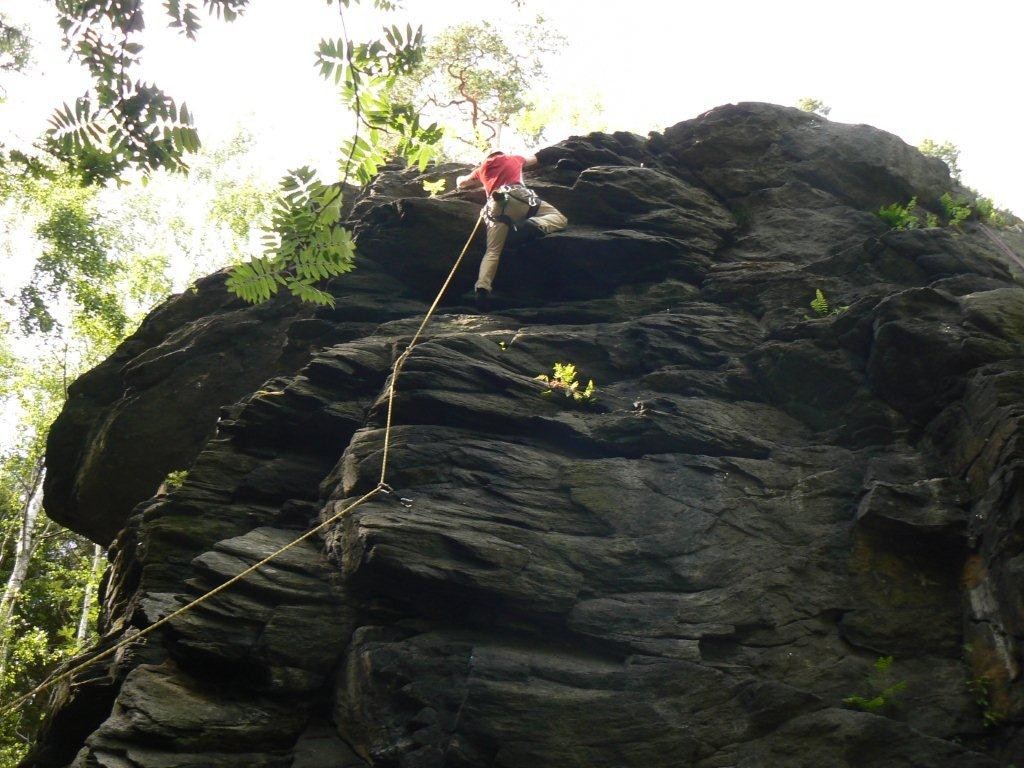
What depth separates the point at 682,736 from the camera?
6840 millimetres

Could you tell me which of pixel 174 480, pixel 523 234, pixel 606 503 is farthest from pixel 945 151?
pixel 174 480

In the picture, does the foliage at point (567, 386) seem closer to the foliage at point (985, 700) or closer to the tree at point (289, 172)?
the foliage at point (985, 700)

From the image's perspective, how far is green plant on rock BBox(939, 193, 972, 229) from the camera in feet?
40.0

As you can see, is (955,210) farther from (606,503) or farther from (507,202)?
(606,503)

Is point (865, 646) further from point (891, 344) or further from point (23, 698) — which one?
point (23, 698)

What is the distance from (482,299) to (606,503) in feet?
13.9

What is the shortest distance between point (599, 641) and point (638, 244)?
616cm

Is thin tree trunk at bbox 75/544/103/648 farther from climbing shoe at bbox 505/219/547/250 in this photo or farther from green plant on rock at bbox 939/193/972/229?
green plant on rock at bbox 939/193/972/229

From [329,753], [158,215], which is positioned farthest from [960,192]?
[158,215]

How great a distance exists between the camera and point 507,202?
11.3m

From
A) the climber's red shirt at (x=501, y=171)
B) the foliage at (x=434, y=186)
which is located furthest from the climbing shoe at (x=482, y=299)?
the foliage at (x=434, y=186)

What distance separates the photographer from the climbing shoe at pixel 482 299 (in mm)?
11461

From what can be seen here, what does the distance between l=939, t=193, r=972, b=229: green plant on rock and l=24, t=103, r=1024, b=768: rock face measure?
0.89ft

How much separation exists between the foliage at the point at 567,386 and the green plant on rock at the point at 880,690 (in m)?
4.29
